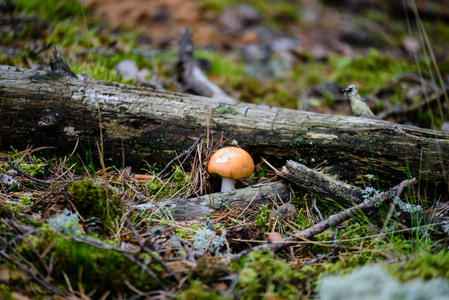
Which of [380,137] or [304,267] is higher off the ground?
[380,137]

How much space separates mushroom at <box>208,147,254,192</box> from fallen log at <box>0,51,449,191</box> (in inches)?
11.8

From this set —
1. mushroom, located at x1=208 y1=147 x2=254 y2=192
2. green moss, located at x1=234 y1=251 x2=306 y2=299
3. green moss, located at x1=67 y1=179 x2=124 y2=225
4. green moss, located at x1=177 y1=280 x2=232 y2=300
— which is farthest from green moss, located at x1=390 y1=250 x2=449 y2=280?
green moss, located at x1=67 y1=179 x2=124 y2=225

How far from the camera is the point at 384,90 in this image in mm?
5852

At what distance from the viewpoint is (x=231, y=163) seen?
9.44 ft

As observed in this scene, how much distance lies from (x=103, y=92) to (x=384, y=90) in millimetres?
5137

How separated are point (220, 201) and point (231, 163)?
380mm

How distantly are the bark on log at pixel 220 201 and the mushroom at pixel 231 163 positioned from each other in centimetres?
18

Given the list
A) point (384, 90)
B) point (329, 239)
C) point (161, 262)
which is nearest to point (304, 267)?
point (329, 239)

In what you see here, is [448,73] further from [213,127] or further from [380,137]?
[213,127]

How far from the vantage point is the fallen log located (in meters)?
3.11

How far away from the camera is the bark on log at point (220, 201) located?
2738mm

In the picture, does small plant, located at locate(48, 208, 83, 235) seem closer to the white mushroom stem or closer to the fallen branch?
the white mushroom stem

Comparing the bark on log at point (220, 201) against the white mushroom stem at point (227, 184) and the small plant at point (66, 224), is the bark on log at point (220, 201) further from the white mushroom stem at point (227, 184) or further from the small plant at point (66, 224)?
the small plant at point (66, 224)

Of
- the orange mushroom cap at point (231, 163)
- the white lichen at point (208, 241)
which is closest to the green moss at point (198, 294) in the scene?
the white lichen at point (208, 241)
